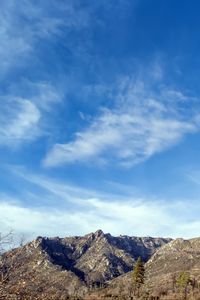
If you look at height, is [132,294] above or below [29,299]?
above

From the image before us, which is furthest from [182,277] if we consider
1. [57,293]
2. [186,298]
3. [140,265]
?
[57,293]

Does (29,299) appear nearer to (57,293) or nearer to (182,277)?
(57,293)

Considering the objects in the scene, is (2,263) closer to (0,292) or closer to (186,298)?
(0,292)

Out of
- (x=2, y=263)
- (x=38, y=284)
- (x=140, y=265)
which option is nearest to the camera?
(x=2, y=263)

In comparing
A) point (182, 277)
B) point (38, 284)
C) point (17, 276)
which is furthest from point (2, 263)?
point (182, 277)

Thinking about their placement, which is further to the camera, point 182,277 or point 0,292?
point 182,277

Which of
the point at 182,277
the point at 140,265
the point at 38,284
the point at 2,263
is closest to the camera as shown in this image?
the point at 2,263

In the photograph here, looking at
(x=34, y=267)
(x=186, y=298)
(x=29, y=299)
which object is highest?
(x=186, y=298)

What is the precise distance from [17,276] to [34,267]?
0.65 meters

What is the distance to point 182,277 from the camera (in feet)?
614

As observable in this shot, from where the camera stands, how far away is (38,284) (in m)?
16.4

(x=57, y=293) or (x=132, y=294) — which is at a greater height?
(x=132, y=294)

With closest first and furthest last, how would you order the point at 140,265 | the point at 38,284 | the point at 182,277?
the point at 38,284, the point at 140,265, the point at 182,277

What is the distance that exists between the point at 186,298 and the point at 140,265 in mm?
58103
